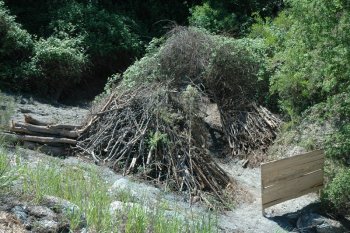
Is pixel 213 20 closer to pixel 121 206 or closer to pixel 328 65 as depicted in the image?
pixel 328 65

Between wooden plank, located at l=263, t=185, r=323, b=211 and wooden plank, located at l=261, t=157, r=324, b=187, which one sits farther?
wooden plank, located at l=263, t=185, r=323, b=211

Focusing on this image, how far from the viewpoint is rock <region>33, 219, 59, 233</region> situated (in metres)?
5.02

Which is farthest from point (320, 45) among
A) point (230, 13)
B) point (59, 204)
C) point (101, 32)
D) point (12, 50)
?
point (101, 32)

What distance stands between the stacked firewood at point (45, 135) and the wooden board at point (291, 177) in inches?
147

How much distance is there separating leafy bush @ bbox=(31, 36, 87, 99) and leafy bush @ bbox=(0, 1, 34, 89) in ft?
0.90

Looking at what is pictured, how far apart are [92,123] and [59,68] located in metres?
3.79

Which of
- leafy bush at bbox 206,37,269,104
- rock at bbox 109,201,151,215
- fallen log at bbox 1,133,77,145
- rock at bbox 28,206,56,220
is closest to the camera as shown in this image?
rock at bbox 28,206,56,220

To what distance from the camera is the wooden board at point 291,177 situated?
9625mm

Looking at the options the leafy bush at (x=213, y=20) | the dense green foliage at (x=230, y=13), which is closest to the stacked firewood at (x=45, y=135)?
the dense green foliage at (x=230, y=13)

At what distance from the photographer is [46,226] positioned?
5.05 m

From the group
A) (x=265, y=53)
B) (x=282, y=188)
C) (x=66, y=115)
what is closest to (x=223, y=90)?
(x=265, y=53)

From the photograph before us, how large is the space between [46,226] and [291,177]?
5732mm

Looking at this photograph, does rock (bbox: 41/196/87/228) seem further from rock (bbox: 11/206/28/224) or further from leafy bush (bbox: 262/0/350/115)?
leafy bush (bbox: 262/0/350/115)

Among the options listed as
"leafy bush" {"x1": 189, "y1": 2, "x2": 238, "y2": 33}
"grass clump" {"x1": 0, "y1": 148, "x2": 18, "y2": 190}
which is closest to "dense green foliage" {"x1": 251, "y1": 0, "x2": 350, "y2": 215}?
"leafy bush" {"x1": 189, "y1": 2, "x2": 238, "y2": 33}
